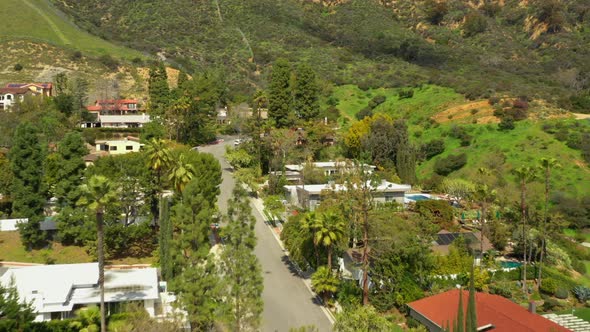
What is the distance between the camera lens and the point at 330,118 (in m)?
84.0

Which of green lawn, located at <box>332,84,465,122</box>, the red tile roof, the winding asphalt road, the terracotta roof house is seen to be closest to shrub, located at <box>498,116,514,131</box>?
green lawn, located at <box>332,84,465,122</box>

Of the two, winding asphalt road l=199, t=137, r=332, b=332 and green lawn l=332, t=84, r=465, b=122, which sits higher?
green lawn l=332, t=84, r=465, b=122

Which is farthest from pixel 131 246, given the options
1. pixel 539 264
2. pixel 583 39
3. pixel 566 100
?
pixel 583 39

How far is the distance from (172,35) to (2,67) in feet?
144

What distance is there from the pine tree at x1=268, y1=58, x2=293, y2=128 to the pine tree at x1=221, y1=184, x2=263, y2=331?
136ft

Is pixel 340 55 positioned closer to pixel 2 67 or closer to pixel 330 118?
pixel 330 118

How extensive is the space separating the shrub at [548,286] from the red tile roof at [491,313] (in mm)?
8592

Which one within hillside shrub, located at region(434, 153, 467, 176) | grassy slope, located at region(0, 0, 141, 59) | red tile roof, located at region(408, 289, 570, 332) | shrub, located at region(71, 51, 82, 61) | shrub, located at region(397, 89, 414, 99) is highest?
grassy slope, located at region(0, 0, 141, 59)

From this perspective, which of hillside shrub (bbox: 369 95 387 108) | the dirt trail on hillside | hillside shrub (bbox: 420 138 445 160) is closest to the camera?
hillside shrub (bbox: 420 138 445 160)

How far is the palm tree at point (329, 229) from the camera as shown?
32.2 m

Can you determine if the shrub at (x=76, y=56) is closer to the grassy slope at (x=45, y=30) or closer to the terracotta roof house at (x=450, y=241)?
the grassy slope at (x=45, y=30)

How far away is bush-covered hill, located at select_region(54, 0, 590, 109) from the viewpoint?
12012cm

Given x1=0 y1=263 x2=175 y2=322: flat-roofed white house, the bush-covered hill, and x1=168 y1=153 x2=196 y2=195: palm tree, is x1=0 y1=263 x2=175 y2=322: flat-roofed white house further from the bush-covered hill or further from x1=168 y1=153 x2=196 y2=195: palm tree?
the bush-covered hill

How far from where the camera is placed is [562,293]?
3778 centimetres
